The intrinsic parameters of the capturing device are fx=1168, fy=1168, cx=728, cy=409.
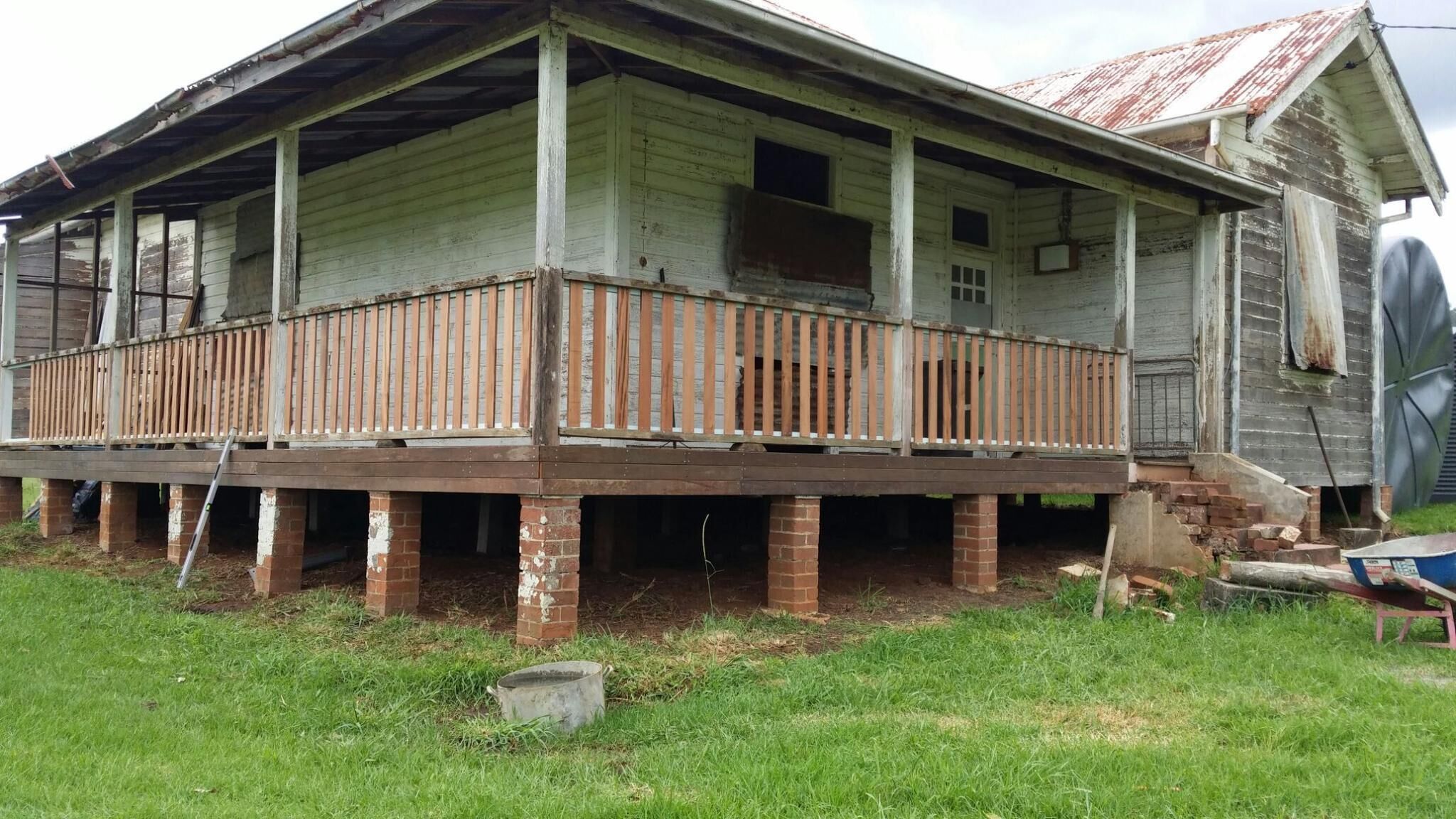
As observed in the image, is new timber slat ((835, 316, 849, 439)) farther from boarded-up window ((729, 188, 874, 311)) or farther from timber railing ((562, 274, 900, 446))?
boarded-up window ((729, 188, 874, 311))

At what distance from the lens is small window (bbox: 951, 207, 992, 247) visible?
40.2 feet

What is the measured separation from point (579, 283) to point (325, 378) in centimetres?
267

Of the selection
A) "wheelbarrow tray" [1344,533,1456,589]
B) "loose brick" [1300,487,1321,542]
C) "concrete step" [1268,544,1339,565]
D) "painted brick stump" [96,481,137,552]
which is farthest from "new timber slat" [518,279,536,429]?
"loose brick" [1300,487,1321,542]

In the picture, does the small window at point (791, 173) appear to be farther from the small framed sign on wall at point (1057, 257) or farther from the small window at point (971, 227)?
the small framed sign on wall at point (1057, 257)

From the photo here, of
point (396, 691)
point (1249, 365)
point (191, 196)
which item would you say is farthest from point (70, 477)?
point (1249, 365)

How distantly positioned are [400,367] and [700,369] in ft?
8.77

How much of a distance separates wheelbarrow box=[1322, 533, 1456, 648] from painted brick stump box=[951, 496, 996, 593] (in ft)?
8.32

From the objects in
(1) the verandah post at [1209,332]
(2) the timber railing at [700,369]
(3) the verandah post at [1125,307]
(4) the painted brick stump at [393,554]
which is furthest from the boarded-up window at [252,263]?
(1) the verandah post at [1209,332]

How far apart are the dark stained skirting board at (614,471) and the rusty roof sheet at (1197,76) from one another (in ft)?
14.0

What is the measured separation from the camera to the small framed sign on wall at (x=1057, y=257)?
12258mm

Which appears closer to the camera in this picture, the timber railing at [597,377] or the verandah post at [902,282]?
the timber railing at [597,377]

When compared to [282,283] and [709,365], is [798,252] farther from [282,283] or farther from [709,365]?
[282,283]

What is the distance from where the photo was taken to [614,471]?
6.93m

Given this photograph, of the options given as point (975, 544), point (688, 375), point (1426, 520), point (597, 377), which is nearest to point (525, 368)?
point (597, 377)
